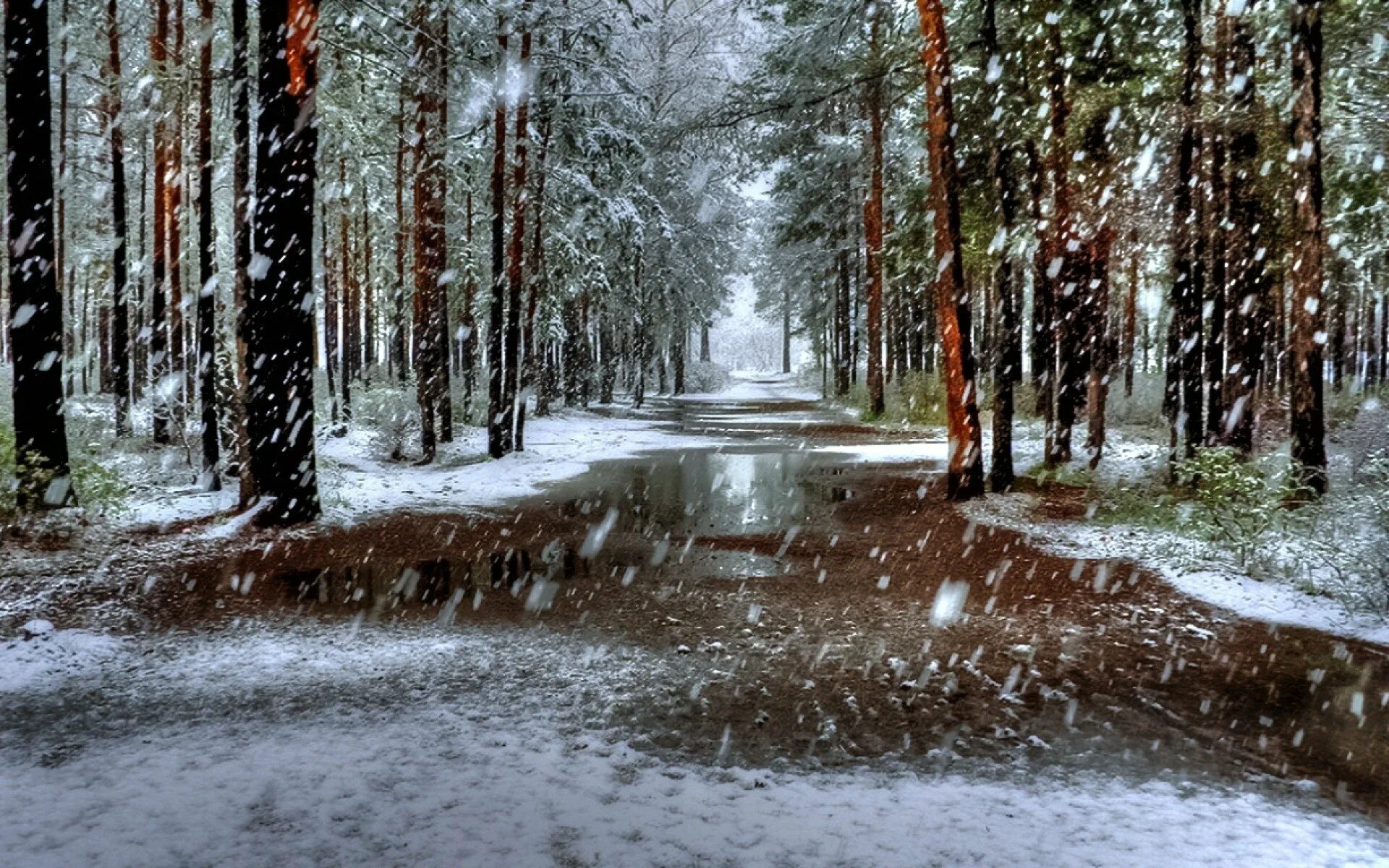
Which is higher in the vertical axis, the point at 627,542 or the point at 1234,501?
the point at 1234,501

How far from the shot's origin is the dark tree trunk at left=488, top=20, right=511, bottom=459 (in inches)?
682

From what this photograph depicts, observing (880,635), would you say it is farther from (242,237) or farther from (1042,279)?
(1042,279)

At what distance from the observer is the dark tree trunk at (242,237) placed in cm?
1104

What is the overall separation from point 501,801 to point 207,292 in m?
11.4

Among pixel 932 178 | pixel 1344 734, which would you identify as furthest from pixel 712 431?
pixel 1344 734

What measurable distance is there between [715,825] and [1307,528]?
7.87 m

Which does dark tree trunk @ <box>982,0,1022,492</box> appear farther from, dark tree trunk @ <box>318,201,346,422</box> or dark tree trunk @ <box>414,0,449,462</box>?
dark tree trunk @ <box>318,201,346,422</box>

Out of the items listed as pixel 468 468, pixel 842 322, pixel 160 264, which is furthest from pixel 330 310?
pixel 842 322

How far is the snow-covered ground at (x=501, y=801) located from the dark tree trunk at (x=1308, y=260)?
835 centimetres

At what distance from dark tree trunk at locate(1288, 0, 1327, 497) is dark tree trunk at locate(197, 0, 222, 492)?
48.1 feet

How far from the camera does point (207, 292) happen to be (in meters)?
12.5

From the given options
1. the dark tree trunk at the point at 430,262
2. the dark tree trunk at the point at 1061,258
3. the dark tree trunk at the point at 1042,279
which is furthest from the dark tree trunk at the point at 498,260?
the dark tree trunk at the point at 1061,258

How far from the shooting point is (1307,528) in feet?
28.0

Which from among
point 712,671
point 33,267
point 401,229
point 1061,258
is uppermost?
point 401,229
